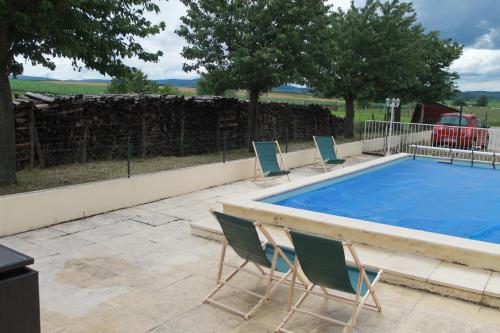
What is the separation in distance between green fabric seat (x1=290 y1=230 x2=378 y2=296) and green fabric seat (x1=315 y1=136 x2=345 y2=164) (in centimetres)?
814

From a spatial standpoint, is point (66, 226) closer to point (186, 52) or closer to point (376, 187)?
point (376, 187)

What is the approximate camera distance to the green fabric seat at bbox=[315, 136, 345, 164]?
11953mm

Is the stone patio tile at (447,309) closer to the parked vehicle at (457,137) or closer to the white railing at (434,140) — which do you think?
the white railing at (434,140)

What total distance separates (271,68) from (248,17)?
5.88 ft

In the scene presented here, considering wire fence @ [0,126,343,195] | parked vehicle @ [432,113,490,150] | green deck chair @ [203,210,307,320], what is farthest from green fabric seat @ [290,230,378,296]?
parked vehicle @ [432,113,490,150]

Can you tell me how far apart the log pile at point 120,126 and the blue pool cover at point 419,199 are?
290cm

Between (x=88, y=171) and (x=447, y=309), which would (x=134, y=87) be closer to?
(x=88, y=171)

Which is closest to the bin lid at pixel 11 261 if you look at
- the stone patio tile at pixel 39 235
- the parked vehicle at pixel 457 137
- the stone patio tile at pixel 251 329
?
the stone patio tile at pixel 251 329

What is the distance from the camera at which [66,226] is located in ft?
22.8

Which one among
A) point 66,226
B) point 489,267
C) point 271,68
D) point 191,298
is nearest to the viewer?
point 191,298

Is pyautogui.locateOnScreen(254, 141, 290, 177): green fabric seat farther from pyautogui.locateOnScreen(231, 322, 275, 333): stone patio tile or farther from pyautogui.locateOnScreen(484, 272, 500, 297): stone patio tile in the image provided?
pyautogui.locateOnScreen(231, 322, 275, 333): stone patio tile

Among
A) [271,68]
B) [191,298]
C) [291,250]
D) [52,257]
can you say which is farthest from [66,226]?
[271,68]

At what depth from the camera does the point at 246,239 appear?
4.13 meters

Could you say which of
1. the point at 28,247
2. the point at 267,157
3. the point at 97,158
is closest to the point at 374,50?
the point at 267,157
